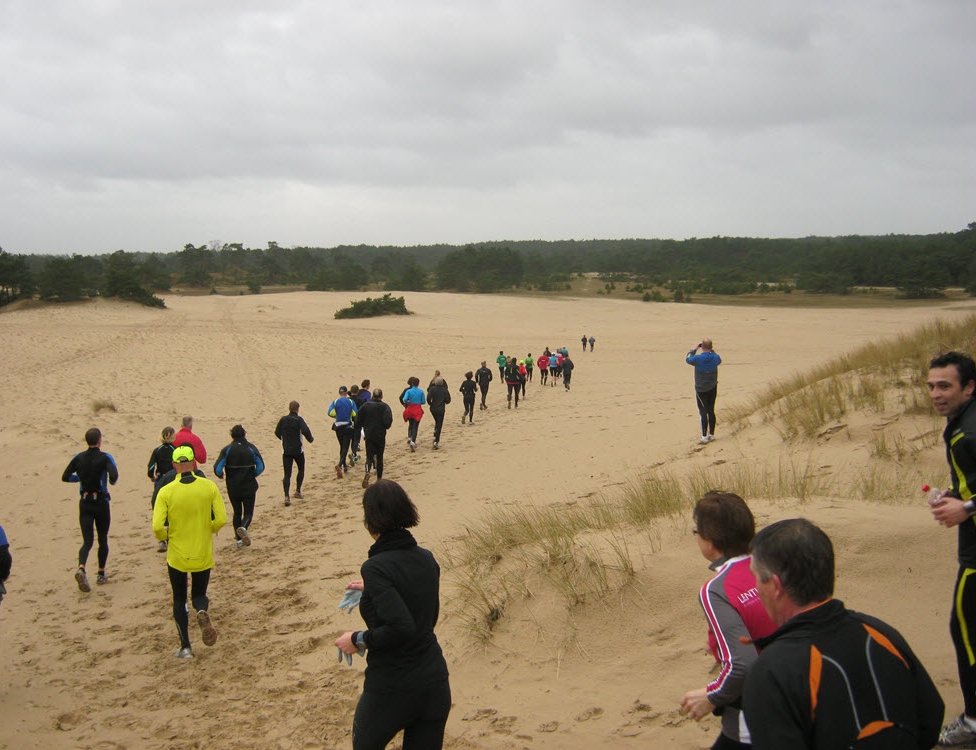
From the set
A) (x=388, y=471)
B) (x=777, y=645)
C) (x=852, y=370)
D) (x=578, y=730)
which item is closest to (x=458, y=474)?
(x=388, y=471)

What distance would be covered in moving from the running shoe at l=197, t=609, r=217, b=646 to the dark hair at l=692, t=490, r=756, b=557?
5.09 m

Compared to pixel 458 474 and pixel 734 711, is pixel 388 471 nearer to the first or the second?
pixel 458 474

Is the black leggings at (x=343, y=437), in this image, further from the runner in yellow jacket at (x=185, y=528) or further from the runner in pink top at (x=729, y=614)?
the runner in pink top at (x=729, y=614)

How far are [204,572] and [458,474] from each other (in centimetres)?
712

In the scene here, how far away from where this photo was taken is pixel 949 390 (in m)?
3.73

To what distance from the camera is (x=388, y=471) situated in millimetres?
14547

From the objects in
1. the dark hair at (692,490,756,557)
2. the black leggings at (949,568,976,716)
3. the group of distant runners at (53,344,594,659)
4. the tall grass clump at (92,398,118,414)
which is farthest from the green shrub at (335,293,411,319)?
the dark hair at (692,490,756,557)

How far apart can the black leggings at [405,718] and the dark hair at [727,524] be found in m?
1.48

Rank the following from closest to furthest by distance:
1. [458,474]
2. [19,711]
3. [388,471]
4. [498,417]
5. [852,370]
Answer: [19,711]
[852,370]
[458,474]
[388,471]
[498,417]

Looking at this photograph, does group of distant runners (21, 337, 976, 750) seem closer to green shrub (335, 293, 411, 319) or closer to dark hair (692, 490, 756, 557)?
dark hair (692, 490, 756, 557)

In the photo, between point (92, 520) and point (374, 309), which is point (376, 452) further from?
point (374, 309)

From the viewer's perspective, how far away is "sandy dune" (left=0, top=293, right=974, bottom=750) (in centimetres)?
498

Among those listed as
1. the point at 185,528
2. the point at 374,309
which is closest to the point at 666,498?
the point at 185,528

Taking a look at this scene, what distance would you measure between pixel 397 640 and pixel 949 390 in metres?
2.94
